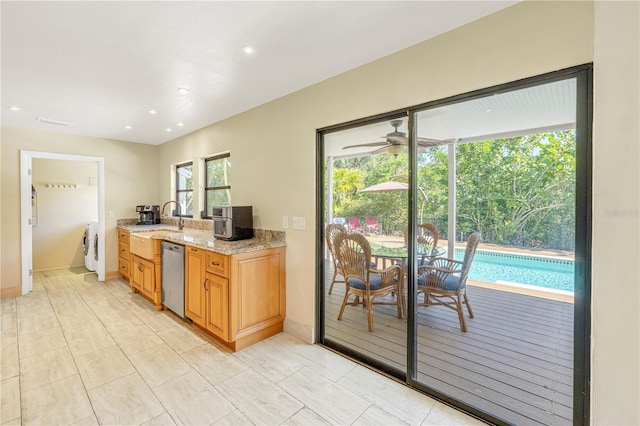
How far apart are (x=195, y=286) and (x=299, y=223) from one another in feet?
4.19

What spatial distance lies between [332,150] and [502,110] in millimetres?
1403

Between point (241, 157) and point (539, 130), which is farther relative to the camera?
point (241, 157)

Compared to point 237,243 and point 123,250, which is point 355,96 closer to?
point 237,243

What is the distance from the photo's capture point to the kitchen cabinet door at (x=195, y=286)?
285 cm

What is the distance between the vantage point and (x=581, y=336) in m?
1.51

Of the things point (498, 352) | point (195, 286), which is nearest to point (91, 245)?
point (195, 286)

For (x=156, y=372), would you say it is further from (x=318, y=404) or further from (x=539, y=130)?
(x=539, y=130)

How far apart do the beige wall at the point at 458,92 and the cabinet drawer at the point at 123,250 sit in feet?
0.80

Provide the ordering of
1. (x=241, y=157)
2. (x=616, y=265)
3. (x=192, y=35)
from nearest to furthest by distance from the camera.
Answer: (x=616, y=265)
(x=192, y=35)
(x=241, y=157)

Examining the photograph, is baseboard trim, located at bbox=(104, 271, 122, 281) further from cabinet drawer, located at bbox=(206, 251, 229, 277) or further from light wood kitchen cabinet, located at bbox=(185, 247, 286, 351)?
cabinet drawer, located at bbox=(206, 251, 229, 277)

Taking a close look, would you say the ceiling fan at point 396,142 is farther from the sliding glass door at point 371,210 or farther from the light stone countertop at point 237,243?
the light stone countertop at point 237,243

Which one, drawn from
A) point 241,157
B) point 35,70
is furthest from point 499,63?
point 35,70

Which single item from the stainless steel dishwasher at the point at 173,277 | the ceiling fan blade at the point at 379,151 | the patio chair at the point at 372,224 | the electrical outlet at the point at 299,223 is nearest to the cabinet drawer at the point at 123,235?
the stainless steel dishwasher at the point at 173,277

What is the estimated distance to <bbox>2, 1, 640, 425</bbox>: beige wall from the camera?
1.24 feet
